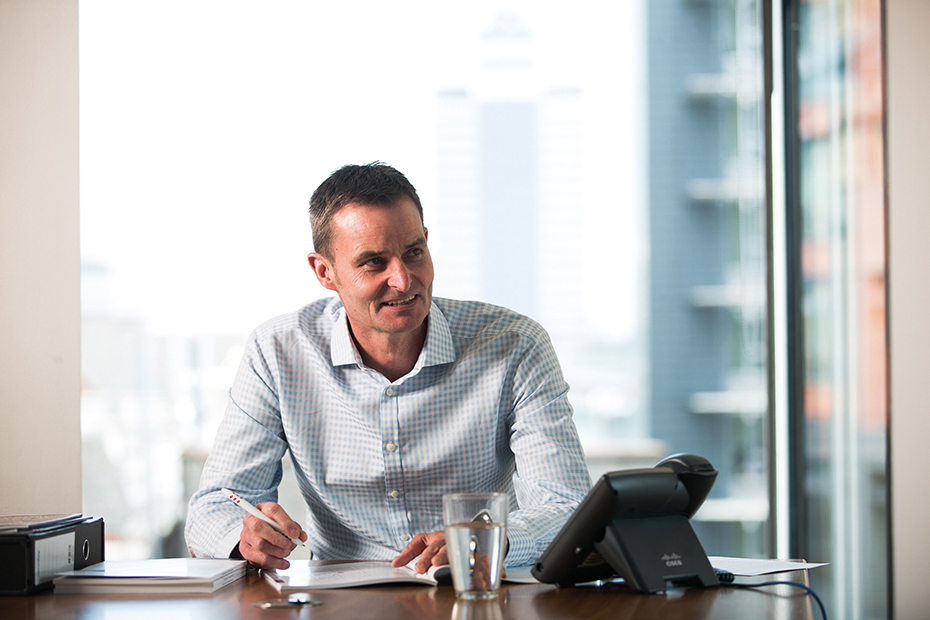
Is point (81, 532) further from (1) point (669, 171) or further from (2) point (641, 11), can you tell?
(2) point (641, 11)

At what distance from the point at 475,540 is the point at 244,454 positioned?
79 centimetres

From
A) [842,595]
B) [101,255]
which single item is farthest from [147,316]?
[842,595]

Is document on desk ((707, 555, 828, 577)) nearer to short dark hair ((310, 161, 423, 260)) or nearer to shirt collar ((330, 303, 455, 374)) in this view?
shirt collar ((330, 303, 455, 374))

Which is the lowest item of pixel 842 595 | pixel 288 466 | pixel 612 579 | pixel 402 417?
pixel 842 595

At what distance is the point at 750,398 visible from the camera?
3205 mm

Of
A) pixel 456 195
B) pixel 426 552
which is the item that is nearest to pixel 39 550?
pixel 426 552

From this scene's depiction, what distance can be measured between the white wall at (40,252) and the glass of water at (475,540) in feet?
7.04

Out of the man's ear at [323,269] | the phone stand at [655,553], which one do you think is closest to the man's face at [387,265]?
the man's ear at [323,269]

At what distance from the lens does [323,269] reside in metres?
1.82

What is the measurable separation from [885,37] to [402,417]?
177 cm

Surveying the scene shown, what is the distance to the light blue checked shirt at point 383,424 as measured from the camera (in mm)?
1635

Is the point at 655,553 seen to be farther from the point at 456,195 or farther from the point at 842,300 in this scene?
the point at 456,195

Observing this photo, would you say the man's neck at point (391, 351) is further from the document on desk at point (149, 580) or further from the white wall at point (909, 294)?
the white wall at point (909, 294)

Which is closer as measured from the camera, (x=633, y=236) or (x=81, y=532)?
(x=81, y=532)
